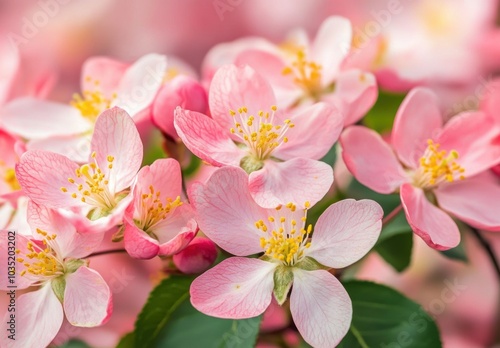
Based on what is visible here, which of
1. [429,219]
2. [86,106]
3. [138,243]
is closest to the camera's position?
[138,243]

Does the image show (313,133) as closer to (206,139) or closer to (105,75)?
(206,139)

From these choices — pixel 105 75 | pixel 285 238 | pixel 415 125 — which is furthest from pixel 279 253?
pixel 105 75

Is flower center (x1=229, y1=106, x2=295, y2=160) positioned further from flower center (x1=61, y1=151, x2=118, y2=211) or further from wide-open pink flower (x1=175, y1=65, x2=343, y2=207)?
flower center (x1=61, y1=151, x2=118, y2=211)

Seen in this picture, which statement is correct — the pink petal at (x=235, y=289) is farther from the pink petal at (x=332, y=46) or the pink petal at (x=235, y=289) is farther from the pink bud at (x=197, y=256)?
the pink petal at (x=332, y=46)

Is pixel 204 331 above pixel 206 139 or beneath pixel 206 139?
beneath

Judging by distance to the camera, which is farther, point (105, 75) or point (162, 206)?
point (105, 75)

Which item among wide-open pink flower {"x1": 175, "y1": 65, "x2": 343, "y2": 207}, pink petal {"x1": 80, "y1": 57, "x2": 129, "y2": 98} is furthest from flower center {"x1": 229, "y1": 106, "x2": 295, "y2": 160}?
pink petal {"x1": 80, "y1": 57, "x2": 129, "y2": 98}

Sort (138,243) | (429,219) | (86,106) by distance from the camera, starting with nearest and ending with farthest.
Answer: (138,243)
(429,219)
(86,106)
